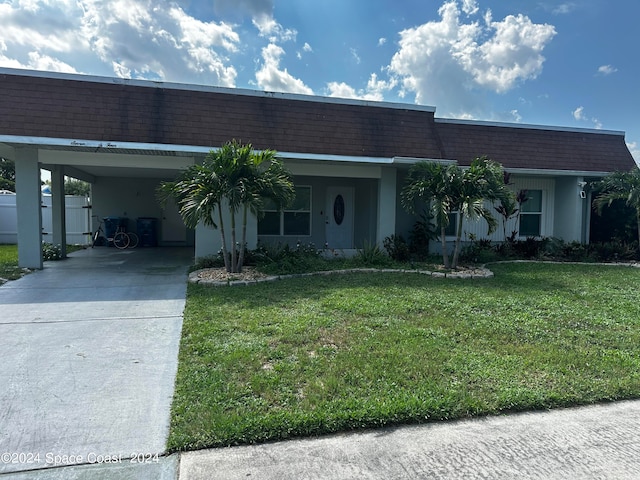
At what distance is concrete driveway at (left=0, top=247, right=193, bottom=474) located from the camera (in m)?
2.70

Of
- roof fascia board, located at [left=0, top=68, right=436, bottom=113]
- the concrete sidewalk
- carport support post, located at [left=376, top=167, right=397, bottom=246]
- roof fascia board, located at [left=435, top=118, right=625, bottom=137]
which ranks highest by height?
roof fascia board, located at [left=0, top=68, right=436, bottom=113]

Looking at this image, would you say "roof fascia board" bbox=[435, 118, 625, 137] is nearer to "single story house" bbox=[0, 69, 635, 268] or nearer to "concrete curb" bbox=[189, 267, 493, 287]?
"single story house" bbox=[0, 69, 635, 268]

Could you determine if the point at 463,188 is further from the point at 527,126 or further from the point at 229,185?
the point at 527,126

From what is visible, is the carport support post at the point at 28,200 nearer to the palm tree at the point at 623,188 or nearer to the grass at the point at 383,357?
the grass at the point at 383,357

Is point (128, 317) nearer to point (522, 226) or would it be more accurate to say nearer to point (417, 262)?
point (417, 262)

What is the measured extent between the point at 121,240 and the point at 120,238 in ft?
0.26

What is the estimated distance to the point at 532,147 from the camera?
12398 mm

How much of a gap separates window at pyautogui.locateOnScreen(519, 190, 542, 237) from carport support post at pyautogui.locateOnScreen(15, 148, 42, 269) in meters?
13.4

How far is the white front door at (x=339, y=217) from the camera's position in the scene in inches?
504

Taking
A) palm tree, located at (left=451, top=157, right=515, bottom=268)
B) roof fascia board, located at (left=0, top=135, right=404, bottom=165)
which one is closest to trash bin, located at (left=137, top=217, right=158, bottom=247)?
roof fascia board, located at (left=0, top=135, right=404, bottom=165)

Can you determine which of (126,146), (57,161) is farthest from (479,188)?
(57,161)

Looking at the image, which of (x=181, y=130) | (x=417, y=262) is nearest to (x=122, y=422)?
(x=181, y=130)

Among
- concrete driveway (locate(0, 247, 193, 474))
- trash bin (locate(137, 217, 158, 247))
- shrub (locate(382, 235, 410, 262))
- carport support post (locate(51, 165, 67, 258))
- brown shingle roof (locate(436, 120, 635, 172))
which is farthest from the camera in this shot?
trash bin (locate(137, 217, 158, 247))

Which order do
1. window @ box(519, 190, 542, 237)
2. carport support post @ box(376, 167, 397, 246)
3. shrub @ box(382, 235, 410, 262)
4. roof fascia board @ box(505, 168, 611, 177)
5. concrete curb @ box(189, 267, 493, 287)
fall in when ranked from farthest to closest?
window @ box(519, 190, 542, 237) → roof fascia board @ box(505, 168, 611, 177) → carport support post @ box(376, 167, 397, 246) → shrub @ box(382, 235, 410, 262) → concrete curb @ box(189, 267, 493, 287)
